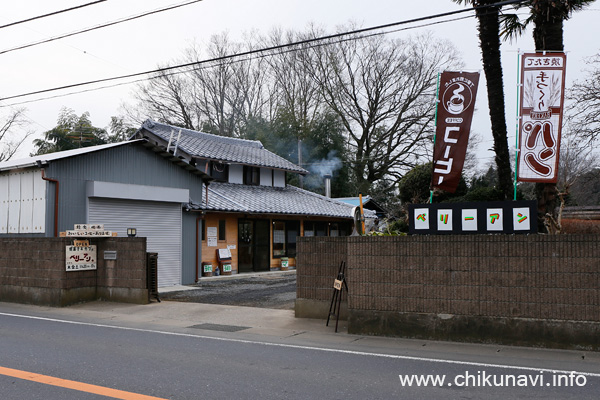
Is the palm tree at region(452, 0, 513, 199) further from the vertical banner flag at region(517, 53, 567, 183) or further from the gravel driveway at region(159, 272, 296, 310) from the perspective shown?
the gravel driveway at region(159, 272, 296, 310)

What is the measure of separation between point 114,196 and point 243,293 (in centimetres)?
513

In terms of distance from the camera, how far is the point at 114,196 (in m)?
17.3

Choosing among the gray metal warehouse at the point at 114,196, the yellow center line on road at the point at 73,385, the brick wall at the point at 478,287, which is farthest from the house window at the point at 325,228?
the yellow center line on road at the point at 73,385

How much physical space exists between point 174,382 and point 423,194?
17.7 meters

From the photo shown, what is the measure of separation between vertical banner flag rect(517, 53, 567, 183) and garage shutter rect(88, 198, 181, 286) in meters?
12.5

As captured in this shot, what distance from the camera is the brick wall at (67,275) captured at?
46.5 ft

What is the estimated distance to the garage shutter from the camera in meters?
17.4

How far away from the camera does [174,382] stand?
6.43 m

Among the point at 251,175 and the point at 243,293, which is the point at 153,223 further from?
the point at 251,175

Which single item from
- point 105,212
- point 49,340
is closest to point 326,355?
point 49,340

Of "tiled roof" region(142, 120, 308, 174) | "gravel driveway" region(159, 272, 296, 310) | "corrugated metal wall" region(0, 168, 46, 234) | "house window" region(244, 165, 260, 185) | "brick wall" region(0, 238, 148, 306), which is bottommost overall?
"gravel driveway" region(159, 272, 296, 310)

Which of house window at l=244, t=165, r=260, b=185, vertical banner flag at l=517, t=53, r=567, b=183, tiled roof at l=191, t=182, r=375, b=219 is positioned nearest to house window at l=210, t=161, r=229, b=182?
tiled roof at l=191, t=182, r=375, b=219

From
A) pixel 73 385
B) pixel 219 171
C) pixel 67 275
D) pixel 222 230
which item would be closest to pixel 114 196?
pixel 67 275

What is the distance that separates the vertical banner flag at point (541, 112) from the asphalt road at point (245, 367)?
12.4 ft
